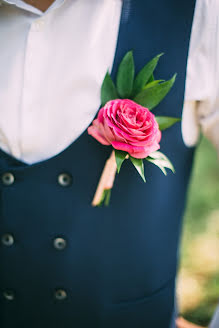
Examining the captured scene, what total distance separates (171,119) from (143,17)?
28 centimetres

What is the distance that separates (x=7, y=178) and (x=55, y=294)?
0.40 meters

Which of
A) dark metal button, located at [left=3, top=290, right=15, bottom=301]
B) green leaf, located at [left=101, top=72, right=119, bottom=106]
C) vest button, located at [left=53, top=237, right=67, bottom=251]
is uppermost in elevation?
green leaf, located at [left=101, top=72, right=119, bottom=106]

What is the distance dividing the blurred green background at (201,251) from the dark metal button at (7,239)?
4.97 ft

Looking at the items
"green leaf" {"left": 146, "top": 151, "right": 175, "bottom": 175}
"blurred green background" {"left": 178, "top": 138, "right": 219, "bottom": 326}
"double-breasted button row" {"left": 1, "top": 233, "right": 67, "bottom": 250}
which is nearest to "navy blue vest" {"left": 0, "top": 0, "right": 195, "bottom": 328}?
"double-breasted button row" {"left": 1, "top": 233, "right": 67, "bottom": 250}

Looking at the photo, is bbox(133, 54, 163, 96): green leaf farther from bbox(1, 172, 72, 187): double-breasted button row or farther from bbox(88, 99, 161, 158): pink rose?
bbox(1, 172, 72, 187): double-breasted button row

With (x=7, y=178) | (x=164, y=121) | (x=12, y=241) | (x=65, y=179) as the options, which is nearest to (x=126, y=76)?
(x=164, y=121)

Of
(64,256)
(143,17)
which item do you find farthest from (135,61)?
(64,256)

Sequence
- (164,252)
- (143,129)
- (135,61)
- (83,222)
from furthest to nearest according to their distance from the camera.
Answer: (164,252)
(83,222)
(135,61)
(143,129)

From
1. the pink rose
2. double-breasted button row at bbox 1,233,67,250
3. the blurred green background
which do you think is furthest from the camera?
the blurred green background

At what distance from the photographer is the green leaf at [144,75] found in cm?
107

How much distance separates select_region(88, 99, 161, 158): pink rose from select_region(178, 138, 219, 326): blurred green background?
1.72 m

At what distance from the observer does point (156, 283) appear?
135 centimetres

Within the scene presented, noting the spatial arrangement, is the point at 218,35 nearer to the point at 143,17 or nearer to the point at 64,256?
the point at 143,17

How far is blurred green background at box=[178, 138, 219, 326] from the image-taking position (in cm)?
250
